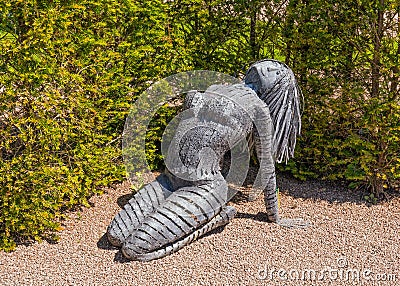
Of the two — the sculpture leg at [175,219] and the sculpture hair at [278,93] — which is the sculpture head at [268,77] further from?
the sculpture leg at [175,219]

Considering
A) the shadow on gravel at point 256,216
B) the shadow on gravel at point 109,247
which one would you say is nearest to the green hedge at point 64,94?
the shadow on gravel at point 109,247

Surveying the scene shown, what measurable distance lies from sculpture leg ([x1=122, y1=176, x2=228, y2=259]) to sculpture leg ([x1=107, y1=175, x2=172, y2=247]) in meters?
0.09

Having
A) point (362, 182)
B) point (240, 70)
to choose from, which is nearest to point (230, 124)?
point (240, 70)

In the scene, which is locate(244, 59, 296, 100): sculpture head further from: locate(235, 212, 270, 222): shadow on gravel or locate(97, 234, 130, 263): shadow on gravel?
locate(97, 234, 130, 263): shadow on gravel

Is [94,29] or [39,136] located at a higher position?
[94,29]

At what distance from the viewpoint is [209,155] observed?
→ 573 cm

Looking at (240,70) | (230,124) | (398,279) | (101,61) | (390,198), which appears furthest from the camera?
(240,70)

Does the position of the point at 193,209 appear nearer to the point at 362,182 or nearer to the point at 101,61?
the point at 101,61

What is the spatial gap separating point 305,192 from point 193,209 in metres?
2.01

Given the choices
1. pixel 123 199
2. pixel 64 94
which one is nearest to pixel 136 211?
pixel 123 199

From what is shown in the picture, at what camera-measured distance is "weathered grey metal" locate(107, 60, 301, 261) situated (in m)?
5.48

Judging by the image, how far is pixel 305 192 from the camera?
6.92 m

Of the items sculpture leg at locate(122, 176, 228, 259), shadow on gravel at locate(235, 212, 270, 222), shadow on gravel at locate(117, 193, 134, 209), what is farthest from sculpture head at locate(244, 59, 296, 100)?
shadow on gravel at locate(117, 193, 134, 209)

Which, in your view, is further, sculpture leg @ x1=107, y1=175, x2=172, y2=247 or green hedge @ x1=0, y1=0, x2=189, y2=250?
sculpture leg @ x1=107, y1=175, x2=172, y2=247
